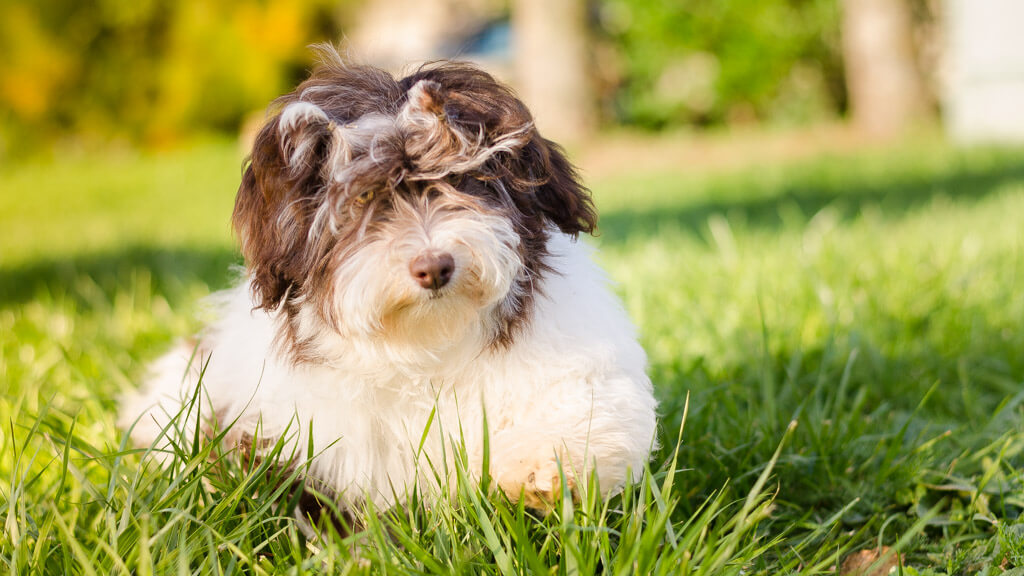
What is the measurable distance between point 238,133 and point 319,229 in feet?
55.5

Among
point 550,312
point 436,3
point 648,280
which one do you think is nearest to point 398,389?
point 550,312

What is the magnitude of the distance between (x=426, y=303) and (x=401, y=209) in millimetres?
248

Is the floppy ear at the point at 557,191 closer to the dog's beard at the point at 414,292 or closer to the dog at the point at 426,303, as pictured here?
the dog at the point at 426,303

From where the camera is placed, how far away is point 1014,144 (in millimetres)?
10484

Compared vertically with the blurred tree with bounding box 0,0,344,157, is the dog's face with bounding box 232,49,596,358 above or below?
below

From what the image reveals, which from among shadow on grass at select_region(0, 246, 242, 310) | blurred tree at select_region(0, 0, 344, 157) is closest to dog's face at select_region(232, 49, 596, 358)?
shadow on grass at select_region(0, 246, 242, 310)

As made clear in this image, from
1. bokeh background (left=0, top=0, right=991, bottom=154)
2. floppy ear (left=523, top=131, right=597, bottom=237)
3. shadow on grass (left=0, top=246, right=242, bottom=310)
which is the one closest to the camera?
floppy ear (left=523, top=131, right=597, bottom=237)

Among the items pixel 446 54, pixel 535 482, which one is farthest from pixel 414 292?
pixel 446 54

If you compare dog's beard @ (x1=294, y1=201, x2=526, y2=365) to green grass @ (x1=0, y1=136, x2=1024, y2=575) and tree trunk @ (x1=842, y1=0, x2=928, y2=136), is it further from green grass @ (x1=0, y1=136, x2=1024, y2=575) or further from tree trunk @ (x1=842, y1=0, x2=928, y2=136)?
tree trunk @ (x1=842, y1=0, x2=928, y2=136)

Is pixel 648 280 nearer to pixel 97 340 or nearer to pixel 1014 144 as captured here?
pixel 97 340

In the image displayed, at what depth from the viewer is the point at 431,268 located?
209 cm

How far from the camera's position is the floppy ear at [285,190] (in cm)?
225

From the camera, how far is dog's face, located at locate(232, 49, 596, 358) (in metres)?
2.15

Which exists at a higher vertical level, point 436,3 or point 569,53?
point 436,3
